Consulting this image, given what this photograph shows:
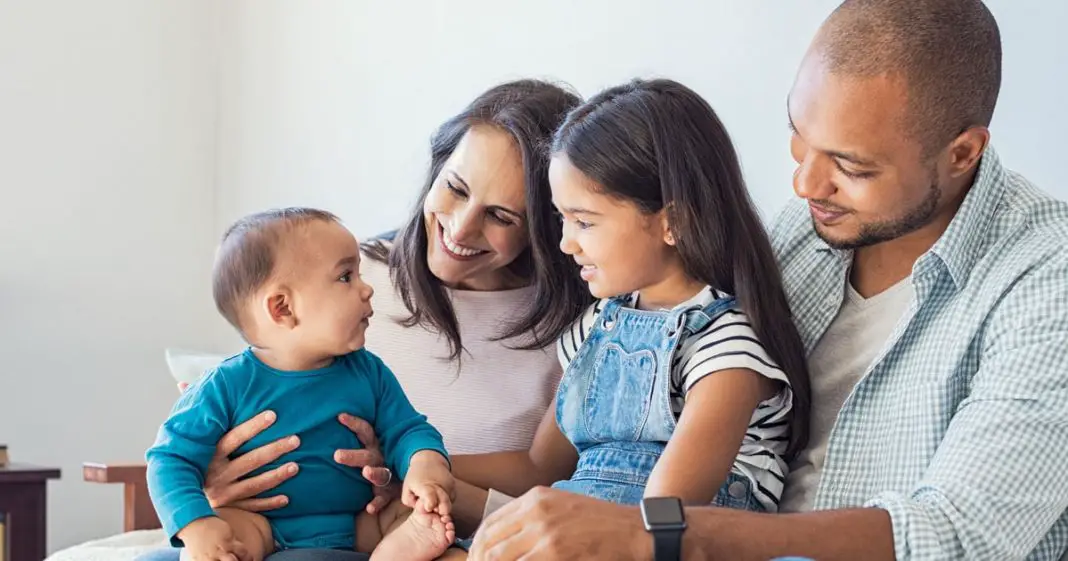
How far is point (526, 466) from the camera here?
1983 mm

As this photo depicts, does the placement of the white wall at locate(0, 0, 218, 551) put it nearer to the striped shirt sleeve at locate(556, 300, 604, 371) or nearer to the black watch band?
the striped shirt sleeve at locate(556, 300, 604, 371)

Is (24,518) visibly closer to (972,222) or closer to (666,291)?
(666,291)

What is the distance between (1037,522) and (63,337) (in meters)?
3.46

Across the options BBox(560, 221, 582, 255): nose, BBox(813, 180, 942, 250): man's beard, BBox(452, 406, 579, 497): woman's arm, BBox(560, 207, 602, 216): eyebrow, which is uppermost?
BBox(813, 180, 942, 250): man's beard

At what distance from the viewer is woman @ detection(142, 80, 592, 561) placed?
1958 millimetres

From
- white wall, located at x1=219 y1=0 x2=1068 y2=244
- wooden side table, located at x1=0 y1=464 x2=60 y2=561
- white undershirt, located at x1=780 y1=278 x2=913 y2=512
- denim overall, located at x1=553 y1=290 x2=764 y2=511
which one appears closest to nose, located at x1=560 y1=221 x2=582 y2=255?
denim overall, located at x1=553 y1=290 x2=764 y2=511

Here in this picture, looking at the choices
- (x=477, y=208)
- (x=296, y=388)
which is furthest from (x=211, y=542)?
(x=477, y=208)

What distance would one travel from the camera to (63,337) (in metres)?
4.07

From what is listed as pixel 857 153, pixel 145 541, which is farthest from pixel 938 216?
pixel 145 541

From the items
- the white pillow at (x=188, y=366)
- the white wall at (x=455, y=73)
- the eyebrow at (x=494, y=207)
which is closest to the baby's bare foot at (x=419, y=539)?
the eyebrow at (x=494, y=207)

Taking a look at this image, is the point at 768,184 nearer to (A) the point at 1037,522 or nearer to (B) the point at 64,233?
(A) the point at 1037,522

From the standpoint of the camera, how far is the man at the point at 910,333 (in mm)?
1309

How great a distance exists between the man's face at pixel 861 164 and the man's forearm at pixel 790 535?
405mm

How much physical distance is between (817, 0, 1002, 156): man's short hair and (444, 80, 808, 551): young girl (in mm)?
239
